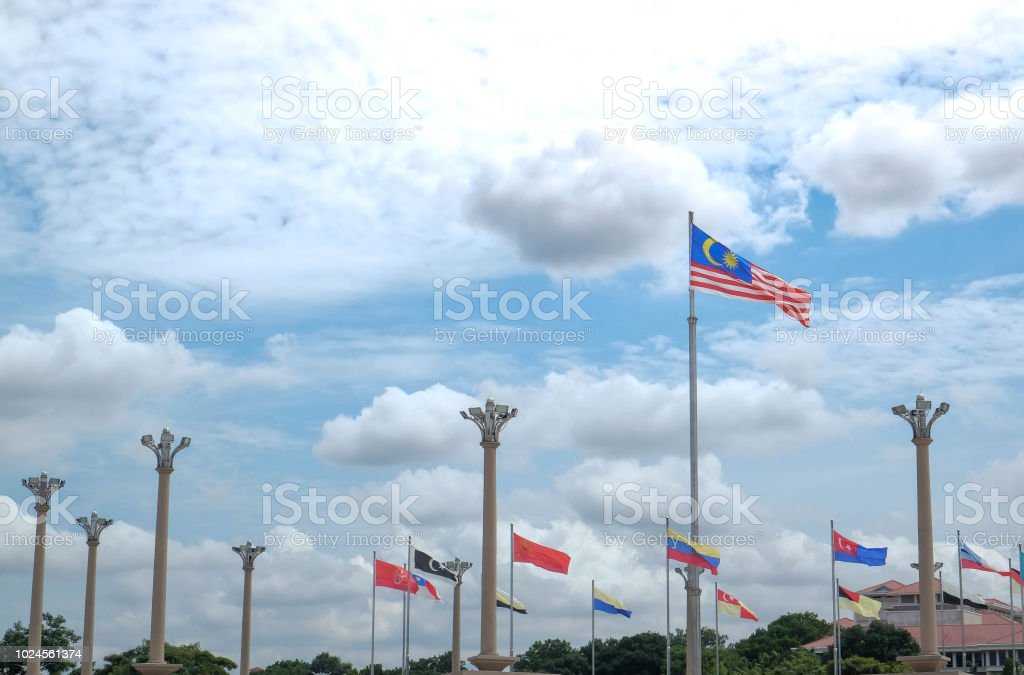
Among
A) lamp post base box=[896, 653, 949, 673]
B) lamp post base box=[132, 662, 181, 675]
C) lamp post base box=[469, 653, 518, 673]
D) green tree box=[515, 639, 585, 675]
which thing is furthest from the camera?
green tree box=[515, 639, 585, 675]

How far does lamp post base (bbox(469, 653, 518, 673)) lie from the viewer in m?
34.8

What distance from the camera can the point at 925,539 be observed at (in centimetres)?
3909

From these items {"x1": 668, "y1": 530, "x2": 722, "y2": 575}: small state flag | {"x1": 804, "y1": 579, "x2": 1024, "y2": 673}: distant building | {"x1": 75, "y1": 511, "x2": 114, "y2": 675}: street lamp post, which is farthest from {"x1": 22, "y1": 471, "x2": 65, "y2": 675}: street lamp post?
{"x1": 804, "y1": 579, "x2": 1024, "y2": 673}: distant building

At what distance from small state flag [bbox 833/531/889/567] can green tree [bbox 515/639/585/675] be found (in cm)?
6400

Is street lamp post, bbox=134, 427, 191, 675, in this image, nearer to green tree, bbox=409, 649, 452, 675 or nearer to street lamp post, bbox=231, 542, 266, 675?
street lamp post, bbox=231, 542, 266, 675

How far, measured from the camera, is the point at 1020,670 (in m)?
74.1

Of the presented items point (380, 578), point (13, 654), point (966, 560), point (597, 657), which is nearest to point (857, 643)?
point (597, 657)

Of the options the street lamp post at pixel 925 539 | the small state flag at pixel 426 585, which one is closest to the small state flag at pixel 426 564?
the small state flag at pixel 426 585

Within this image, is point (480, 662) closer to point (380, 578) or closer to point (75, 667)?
point (380, 578)

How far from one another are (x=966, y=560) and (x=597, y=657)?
6059cm

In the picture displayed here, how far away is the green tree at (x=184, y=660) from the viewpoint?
97.3 meters

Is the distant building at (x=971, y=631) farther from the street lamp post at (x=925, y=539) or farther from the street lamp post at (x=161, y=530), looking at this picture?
the street lamp post at (x=161, y=530)

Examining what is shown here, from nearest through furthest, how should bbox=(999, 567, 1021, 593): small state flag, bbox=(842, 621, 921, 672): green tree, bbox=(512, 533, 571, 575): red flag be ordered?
bbox=(512, 533, 571, 575): red flag
bbox=(999, 567, 1021, 593): small state flag
bbox=(842, 621, 921, 672): green tree

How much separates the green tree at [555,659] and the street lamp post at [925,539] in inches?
2865
